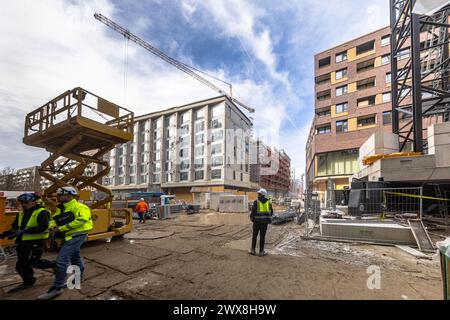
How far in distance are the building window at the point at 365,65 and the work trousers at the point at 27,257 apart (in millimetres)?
37122

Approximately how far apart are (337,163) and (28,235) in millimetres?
32135

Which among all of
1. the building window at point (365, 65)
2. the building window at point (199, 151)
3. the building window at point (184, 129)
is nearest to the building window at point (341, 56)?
the building window at point (365, 65)

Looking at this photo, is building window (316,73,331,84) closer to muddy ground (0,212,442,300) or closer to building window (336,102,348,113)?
building window (336,102,348,113)

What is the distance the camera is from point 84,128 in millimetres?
6293

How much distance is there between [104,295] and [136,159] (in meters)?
57.3

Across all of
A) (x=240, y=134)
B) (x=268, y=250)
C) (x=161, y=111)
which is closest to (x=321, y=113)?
(x=240, y=134)

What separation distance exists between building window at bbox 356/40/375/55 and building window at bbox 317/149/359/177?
1404 centimetres

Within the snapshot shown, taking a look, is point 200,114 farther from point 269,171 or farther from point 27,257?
point 27,257

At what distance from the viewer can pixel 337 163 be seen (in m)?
30.1

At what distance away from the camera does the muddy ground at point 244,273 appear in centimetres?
366

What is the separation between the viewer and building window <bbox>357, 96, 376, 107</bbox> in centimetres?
2900

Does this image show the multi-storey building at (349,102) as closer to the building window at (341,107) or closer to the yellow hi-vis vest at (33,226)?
the building window at (341,107)

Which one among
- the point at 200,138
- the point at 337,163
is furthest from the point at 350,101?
the point at 200,138

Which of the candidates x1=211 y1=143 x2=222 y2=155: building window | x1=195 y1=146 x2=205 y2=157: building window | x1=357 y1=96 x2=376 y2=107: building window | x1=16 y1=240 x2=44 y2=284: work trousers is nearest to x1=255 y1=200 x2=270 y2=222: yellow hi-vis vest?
x1=16 y1=240 x2=44 y2=284: work trousers
